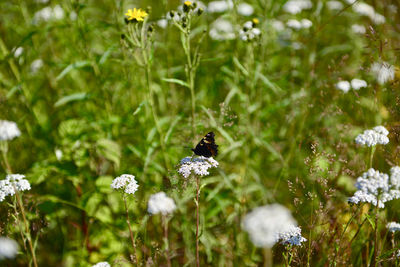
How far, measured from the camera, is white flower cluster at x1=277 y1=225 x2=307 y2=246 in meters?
1.63

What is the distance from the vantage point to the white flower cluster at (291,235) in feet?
5.34

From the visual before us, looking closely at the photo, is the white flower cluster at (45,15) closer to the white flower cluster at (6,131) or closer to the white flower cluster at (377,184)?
the white flower cluster at (6,131)

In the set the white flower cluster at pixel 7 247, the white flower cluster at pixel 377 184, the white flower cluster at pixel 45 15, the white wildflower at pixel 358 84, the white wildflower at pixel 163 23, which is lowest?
the white flower cluster at pixel 7 247

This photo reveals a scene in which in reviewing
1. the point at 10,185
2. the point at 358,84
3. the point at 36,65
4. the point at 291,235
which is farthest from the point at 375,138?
the point at 36,65

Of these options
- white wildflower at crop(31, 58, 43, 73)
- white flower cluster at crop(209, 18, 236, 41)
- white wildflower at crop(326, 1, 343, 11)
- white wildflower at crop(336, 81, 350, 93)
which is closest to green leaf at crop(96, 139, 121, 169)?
white wildflower at crop(31, 58, 43, 73)

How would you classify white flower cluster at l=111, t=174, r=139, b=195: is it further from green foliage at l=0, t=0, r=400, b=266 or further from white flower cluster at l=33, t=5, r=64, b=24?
white flower cluster at l=33, t=5, r=64, b=24

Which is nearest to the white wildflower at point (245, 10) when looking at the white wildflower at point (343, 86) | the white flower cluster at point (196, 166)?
the white wildflower at point (343, 86)

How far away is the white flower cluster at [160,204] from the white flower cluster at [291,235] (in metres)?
0.63

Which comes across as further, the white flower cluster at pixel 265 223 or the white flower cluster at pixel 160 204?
the white flower cluster at pixel 160 204

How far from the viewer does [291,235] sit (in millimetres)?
1702

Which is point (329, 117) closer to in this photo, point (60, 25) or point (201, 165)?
point (201, 165)

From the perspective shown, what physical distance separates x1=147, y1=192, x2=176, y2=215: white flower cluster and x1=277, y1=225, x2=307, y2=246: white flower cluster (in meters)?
0.63

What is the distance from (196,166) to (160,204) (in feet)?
1.11

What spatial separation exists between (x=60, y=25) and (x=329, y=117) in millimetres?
2654
